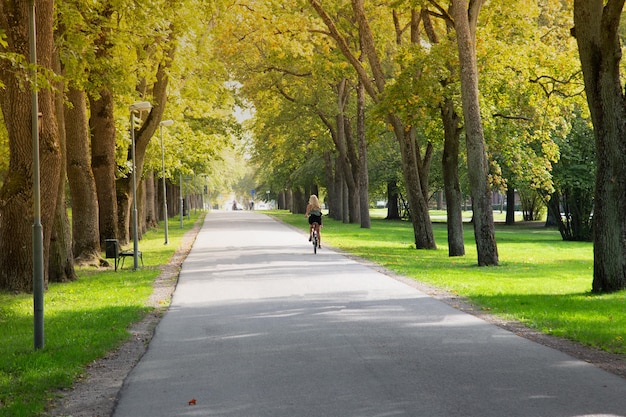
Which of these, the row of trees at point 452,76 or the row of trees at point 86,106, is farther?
the row of trees at point 452,76

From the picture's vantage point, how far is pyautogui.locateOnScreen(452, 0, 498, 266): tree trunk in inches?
777

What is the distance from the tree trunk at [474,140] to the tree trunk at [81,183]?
31.7ft

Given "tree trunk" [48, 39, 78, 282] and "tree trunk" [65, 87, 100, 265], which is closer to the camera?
"tree trunk" [48, 39, 78, 282]

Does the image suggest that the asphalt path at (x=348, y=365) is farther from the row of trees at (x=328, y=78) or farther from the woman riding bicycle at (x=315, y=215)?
the woman riding bicycle at (x=315, y=215)

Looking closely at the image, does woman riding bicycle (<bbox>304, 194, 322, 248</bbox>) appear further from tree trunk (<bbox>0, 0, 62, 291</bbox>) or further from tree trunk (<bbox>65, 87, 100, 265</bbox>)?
tree trunk (<bbox>0, 0, 62, 291</bbox>)

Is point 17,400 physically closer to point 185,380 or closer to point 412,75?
point 185,380

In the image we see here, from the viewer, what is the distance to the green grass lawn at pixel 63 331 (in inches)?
292

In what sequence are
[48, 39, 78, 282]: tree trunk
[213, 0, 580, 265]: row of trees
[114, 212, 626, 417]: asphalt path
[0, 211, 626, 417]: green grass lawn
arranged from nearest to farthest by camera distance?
1. [114, 212, 626, 417]: asphalt path
2. [0, 211, 626, 417]: green grass lawn
3. [48, 39, 78, 282]: tree trunk
4. [213, 0, 580, 265]: row of trees

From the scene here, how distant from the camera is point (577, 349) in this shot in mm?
9055

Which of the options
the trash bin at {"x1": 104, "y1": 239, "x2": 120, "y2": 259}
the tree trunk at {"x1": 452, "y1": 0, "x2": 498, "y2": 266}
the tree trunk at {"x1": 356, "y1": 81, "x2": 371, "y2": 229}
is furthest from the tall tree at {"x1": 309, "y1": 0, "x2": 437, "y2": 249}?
the tree trunk at {"x1": 356, "y1": 81, "x2": 371, "y2": 229}

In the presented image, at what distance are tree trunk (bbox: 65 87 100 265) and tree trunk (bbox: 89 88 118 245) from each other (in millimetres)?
3049

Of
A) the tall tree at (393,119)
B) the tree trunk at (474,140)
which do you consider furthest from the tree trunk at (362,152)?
the tree trunk at (474,140)

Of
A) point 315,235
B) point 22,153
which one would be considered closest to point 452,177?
point 315,235

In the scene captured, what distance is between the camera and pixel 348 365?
801 cm
